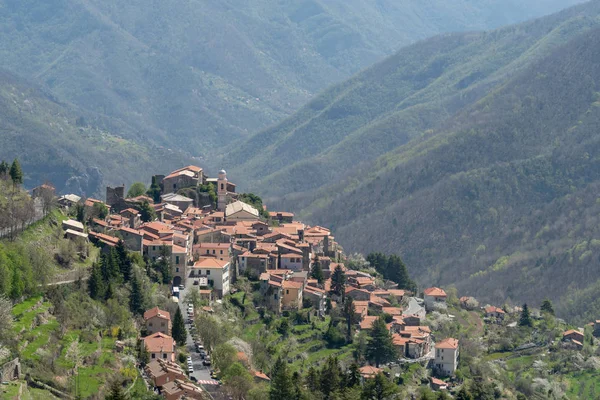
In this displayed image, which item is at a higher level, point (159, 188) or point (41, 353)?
point (159, 188)

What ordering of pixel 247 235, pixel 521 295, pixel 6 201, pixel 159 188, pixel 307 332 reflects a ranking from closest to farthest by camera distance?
pixel 6 201 < pixel 307 332 < pixel 247 235 < pixel 159 188 < pixel 521 295

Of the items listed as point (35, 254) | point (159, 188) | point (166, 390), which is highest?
point (159, 188)

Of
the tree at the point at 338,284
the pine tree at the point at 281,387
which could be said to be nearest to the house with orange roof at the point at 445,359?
the tree at the point at 338,284

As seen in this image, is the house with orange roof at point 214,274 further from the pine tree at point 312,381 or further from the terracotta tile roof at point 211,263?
the pine tree at point 312,381

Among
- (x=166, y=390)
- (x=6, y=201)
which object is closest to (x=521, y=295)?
(x=6, y=201)

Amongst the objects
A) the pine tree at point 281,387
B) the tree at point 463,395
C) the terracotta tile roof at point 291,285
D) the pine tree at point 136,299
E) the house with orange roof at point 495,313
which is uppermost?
the terracotta tile roof at point 291,285

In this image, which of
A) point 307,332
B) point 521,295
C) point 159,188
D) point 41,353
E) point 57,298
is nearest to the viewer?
point 41,353

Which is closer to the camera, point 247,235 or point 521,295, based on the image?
point 247,235

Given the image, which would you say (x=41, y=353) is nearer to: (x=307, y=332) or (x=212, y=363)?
(x=212, y=363)
